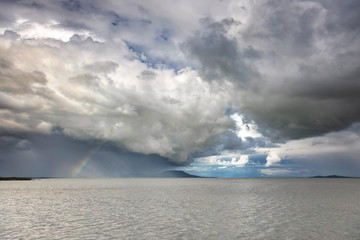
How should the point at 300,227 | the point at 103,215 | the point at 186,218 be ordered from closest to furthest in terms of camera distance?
the point at 300,227
the point at 186,218
the point at 103,215

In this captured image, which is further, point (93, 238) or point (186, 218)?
point (186, 218)

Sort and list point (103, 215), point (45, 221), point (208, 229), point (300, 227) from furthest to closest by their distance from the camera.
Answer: point (103, 215) < point (45, 221) < point (300, 227) < point (208, 229)

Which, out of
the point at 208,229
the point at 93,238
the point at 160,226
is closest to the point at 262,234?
the point at 208,229

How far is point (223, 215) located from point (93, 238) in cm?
2263

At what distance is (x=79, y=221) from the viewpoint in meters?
36.8

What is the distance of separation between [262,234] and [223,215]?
44.2 ft

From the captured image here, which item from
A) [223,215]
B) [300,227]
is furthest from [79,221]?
[300,227]

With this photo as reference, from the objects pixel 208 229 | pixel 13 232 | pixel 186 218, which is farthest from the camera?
pixel 186 218

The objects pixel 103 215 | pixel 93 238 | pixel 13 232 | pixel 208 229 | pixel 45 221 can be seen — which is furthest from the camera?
pixel 103 215

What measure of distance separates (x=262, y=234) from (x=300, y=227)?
25.9 ft

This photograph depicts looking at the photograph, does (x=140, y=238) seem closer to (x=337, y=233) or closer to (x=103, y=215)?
(x=103, y=215)

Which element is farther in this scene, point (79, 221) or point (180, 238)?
point (79, 221)

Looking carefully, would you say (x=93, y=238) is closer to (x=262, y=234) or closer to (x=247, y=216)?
(x=262, y=234)

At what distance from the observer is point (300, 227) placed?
3384cm
